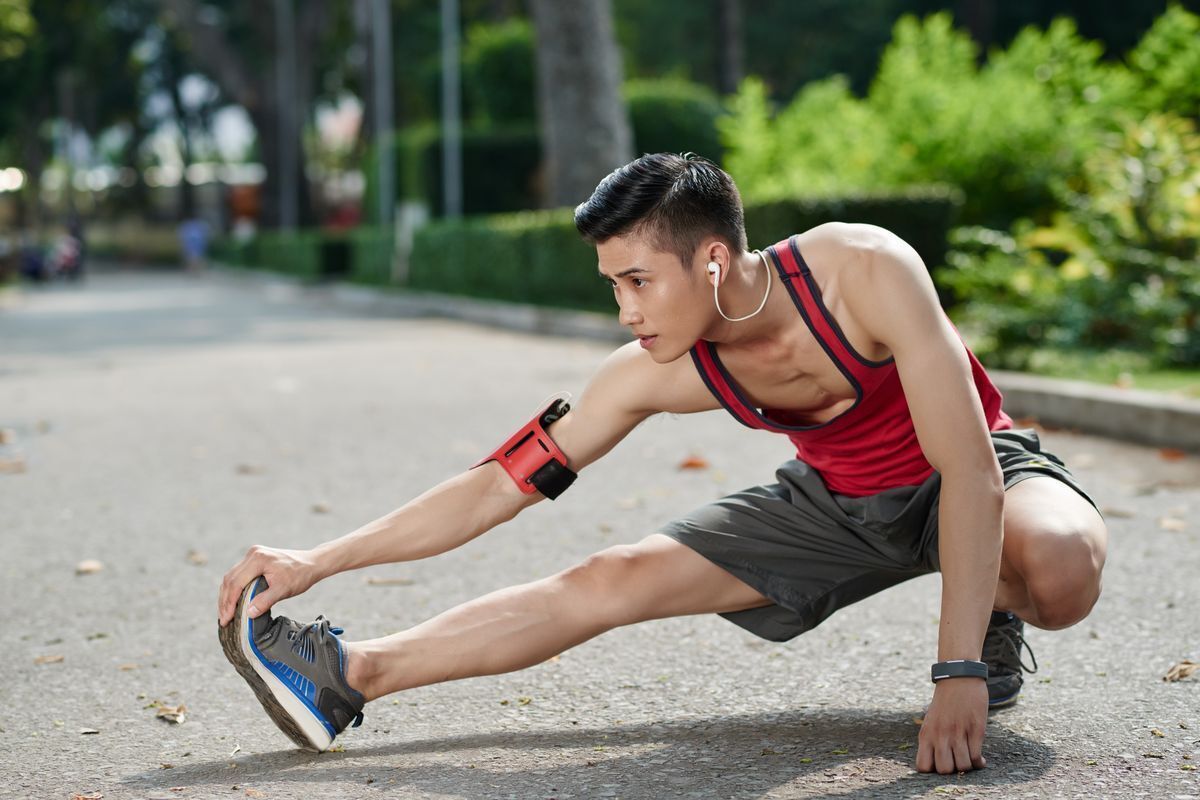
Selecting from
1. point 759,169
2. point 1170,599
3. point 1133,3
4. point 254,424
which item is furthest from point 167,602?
point 1133,3

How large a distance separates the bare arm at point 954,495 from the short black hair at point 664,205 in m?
0.36

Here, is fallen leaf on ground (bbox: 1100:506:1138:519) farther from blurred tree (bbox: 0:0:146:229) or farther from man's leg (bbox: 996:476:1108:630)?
blurred tree (bbox: 0:0:146:229)

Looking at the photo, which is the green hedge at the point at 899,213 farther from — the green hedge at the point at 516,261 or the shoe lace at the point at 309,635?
the shoe lace at the point at 309,635

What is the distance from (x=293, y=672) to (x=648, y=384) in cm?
94

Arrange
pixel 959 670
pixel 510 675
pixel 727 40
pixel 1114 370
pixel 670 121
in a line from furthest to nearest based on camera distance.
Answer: pixel 727 40, pixel 670 121, pixel 1114 370, pixel 510 675, pixel 959 670

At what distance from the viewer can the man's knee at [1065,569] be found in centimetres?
314

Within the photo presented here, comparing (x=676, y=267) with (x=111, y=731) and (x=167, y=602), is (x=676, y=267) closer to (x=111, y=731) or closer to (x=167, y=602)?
(x=111, y=731)

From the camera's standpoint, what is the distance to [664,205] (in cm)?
301

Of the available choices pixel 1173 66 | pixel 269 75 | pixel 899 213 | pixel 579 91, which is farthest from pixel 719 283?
pixel 269 75

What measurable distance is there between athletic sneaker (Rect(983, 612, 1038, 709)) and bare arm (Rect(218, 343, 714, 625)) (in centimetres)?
81

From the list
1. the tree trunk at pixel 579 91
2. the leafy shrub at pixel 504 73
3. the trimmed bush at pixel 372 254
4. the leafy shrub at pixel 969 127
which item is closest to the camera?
the leafy shrub at pixel 969 127

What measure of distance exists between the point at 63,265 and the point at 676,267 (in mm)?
44611

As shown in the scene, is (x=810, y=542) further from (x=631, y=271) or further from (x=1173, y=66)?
(x=1173, y=66)

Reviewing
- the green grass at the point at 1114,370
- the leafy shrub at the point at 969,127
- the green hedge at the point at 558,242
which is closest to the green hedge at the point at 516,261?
the green hedge at the point at 558,242
